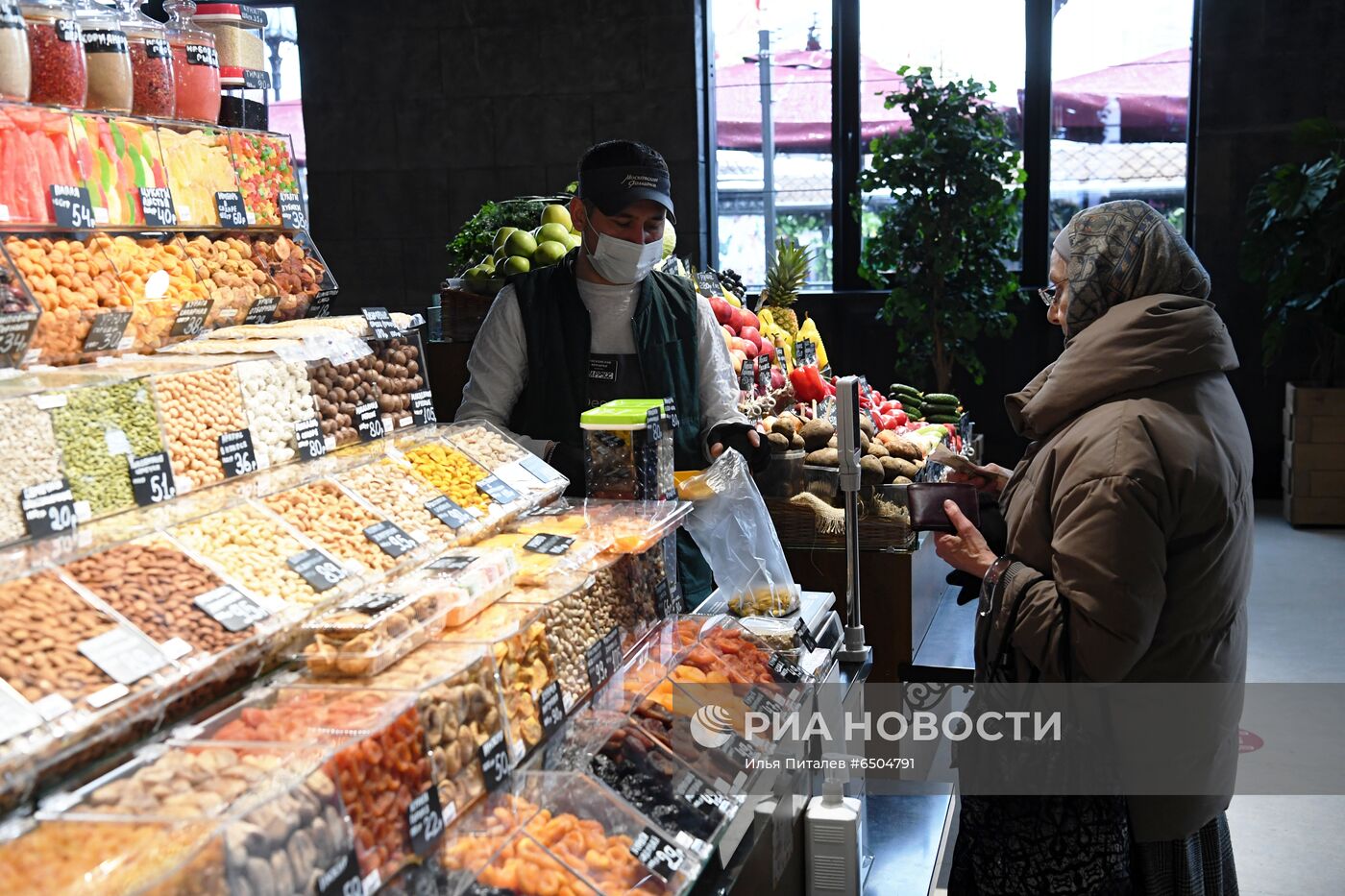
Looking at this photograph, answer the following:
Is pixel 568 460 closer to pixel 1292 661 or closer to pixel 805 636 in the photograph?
pixel 805 636

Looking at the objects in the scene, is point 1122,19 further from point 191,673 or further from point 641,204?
point 191,673

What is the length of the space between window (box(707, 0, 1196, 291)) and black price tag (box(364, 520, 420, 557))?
6.83 metres

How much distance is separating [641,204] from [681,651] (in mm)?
1150

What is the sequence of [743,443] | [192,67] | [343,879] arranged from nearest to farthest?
1. [343,879]
2. [192,67]
3. [743,443]

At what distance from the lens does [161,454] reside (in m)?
1.50

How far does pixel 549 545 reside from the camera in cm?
183

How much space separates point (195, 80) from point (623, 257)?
1124 mm

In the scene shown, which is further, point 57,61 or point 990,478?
point 990,478

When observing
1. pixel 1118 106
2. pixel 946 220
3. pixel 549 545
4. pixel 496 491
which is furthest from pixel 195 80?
pixel 1118 106

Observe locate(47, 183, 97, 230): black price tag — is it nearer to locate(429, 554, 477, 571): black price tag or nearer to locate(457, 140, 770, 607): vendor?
locate(429, 554, 477, 571): black price tag

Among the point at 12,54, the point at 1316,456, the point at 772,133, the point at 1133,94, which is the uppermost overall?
the point at 1133,94

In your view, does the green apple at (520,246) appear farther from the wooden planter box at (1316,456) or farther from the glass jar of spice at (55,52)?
the wooden planter box at (1316,456)

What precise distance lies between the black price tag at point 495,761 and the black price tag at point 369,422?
0.66 metres

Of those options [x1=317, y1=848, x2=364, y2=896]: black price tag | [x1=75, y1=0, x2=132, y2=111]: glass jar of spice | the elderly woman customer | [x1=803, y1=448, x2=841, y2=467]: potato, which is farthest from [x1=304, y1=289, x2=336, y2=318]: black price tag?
[x1=803, y1=448, x2=841, y2=467]: potato
